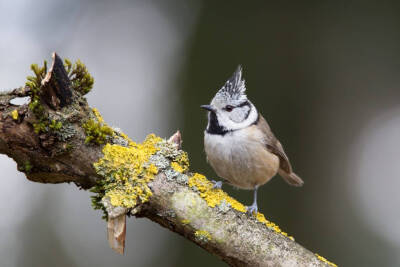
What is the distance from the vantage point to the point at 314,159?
4.63 m

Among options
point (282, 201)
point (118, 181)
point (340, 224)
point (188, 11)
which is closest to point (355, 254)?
point (340, 224)

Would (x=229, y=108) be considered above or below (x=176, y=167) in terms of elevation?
above

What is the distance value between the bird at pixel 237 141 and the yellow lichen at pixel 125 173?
1.01 m

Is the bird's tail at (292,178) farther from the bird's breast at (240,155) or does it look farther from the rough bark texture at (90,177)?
the rough bark texture at (90,177)

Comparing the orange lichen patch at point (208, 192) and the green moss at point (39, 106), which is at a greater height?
the green moss at point (39, 106)

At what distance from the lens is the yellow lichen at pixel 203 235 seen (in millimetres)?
2549

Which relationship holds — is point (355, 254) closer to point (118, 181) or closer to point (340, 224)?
point (340, 224)

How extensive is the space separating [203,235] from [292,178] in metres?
2.08

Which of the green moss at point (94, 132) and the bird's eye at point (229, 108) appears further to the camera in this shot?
the bird's eye at point (229, 108)

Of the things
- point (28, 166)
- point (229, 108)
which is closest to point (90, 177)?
point (28, 166)

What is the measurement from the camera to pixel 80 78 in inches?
104

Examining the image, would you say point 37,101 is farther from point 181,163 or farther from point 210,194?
point 210,194

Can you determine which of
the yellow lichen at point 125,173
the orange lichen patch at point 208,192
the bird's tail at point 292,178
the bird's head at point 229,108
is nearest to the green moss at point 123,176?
the yellow lichen at point 125,173

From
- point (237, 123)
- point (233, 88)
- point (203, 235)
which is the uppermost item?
point (233, 88)
